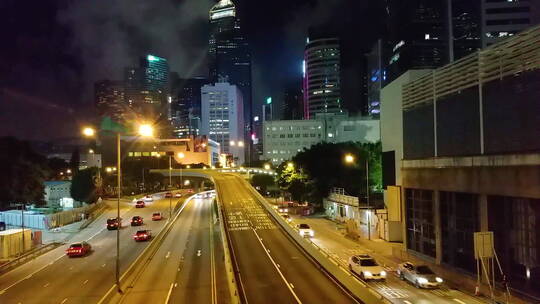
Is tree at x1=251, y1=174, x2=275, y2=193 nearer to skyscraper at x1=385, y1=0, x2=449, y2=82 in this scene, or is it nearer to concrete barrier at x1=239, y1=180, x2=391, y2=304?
concrete barrier at x1=239, y1=180, x2=391, y2=304

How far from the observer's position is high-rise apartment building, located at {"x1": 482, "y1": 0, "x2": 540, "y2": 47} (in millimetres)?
118938

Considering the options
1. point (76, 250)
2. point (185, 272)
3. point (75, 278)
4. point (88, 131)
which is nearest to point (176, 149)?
point (76, 250)

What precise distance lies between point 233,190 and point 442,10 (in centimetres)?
11608

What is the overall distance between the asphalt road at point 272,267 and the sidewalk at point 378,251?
441 cm

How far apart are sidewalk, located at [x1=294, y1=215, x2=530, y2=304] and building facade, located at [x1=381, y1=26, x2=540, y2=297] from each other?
0.62 metres

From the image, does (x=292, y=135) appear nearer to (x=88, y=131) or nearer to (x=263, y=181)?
(x=263, y=181)

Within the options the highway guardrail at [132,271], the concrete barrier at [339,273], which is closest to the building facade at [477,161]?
the concrete barrier at [339,273]

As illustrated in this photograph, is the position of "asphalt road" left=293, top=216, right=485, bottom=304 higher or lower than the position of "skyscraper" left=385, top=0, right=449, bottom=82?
lower

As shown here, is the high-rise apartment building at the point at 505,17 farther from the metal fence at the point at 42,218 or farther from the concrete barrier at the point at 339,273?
the metal fence at the point at 42,218

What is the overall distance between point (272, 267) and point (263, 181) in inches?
3318

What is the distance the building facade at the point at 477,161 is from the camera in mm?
23859

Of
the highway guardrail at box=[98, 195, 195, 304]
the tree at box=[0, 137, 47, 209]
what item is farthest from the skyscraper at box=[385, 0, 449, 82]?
the highway guardrail at box=[98, 195, 195, 304]

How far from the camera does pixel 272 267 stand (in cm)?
3469

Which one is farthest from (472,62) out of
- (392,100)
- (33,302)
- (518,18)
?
(518,18)
